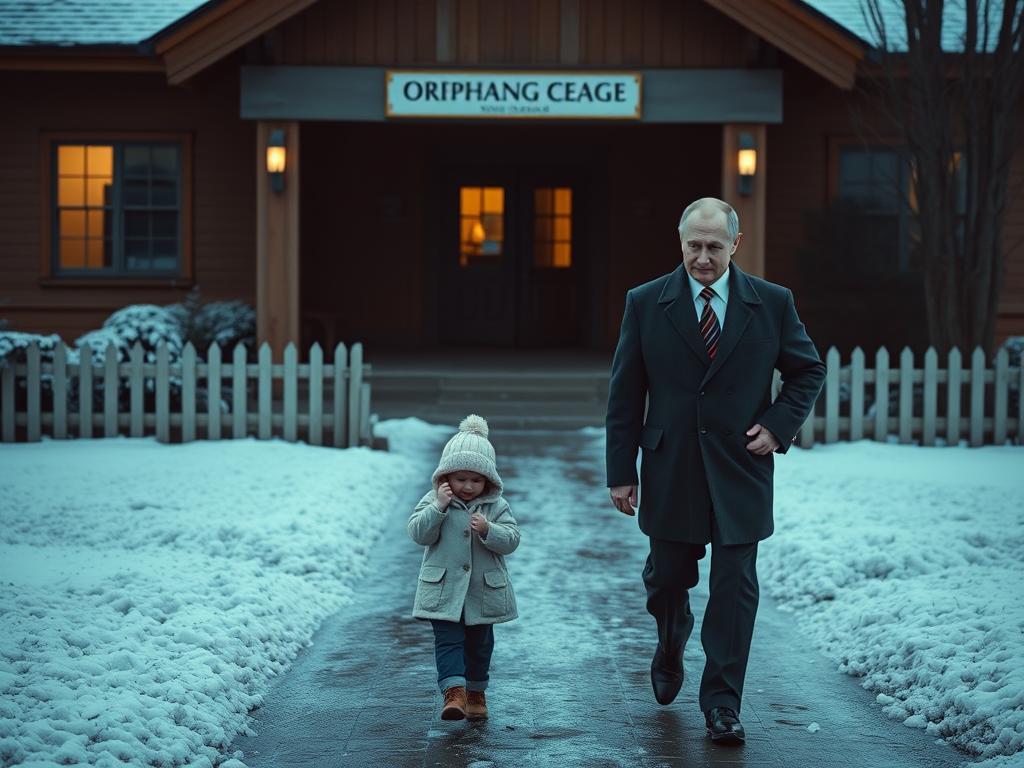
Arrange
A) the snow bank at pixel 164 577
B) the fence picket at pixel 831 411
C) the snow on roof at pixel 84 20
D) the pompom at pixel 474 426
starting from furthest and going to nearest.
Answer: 1. the snow on roof at pixel 84 20
2. the fence picket at pixel 831 411
3. the pompom at pixel 474 426
4. the snow bank at pixel 164 577

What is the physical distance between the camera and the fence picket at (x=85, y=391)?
12227 mm

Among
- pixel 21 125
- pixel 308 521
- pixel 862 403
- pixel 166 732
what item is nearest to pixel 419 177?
pixel 21 125

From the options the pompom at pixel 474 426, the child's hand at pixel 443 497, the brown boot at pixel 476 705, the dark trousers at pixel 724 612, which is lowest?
the brown boot at pixel 476 705

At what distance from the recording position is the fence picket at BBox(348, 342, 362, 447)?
1216cm

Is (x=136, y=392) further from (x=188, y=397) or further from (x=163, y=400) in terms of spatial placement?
(x=188, y=397)

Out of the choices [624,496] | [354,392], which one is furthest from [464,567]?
[354,392]

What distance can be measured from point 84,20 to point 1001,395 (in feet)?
38.6

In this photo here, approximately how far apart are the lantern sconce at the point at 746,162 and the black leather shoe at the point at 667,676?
10.3m

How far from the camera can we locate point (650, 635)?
21.7 ft

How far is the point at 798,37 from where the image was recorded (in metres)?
14.1

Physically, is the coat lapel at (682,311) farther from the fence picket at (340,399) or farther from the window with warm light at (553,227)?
the window with warm light at (553,227)

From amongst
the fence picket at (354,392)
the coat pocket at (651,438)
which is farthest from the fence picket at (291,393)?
the coat pocket at (651,438)

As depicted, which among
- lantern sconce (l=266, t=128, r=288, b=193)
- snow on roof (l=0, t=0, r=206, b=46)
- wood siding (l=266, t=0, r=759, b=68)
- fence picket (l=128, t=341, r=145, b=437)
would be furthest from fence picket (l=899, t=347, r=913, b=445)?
snow on roof (l=0, t=0, r=206, b=46)

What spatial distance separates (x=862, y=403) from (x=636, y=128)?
798 centimetres
